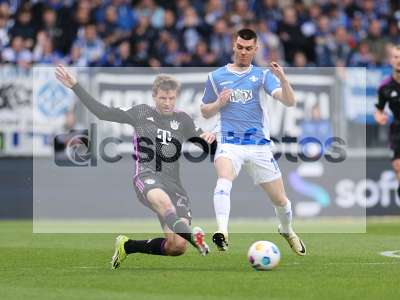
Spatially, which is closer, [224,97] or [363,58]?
[224,97]

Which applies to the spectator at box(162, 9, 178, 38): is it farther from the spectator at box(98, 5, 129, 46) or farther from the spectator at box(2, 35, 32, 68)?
the spectator at box(2, 35, 32, 68)

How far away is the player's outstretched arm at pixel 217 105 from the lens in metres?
12.4

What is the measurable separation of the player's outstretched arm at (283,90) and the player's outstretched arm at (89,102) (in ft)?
5.52

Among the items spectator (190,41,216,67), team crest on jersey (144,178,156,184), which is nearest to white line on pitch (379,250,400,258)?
team crest on jersey (144,178,156,184)

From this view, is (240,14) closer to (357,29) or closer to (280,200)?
(357,29)

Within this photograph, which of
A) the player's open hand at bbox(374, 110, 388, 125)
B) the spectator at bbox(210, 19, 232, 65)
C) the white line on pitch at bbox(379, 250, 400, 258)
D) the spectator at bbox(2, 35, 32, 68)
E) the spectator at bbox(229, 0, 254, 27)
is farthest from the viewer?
the spectator at bbox(229, 0, 254, 27)

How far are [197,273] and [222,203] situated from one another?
1375mm

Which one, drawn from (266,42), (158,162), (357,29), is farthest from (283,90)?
(357,29)

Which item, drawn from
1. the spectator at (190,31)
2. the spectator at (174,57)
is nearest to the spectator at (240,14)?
the spectator at (190,31)

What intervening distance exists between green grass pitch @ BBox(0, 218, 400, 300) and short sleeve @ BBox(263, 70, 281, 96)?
197 centimetres

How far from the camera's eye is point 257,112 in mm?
12922

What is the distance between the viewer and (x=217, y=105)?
1251 centimetres

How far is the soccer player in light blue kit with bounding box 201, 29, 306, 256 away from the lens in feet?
41.6

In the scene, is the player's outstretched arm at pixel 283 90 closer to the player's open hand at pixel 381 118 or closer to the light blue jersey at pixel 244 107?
the light blue jersey at pixel 244 107
